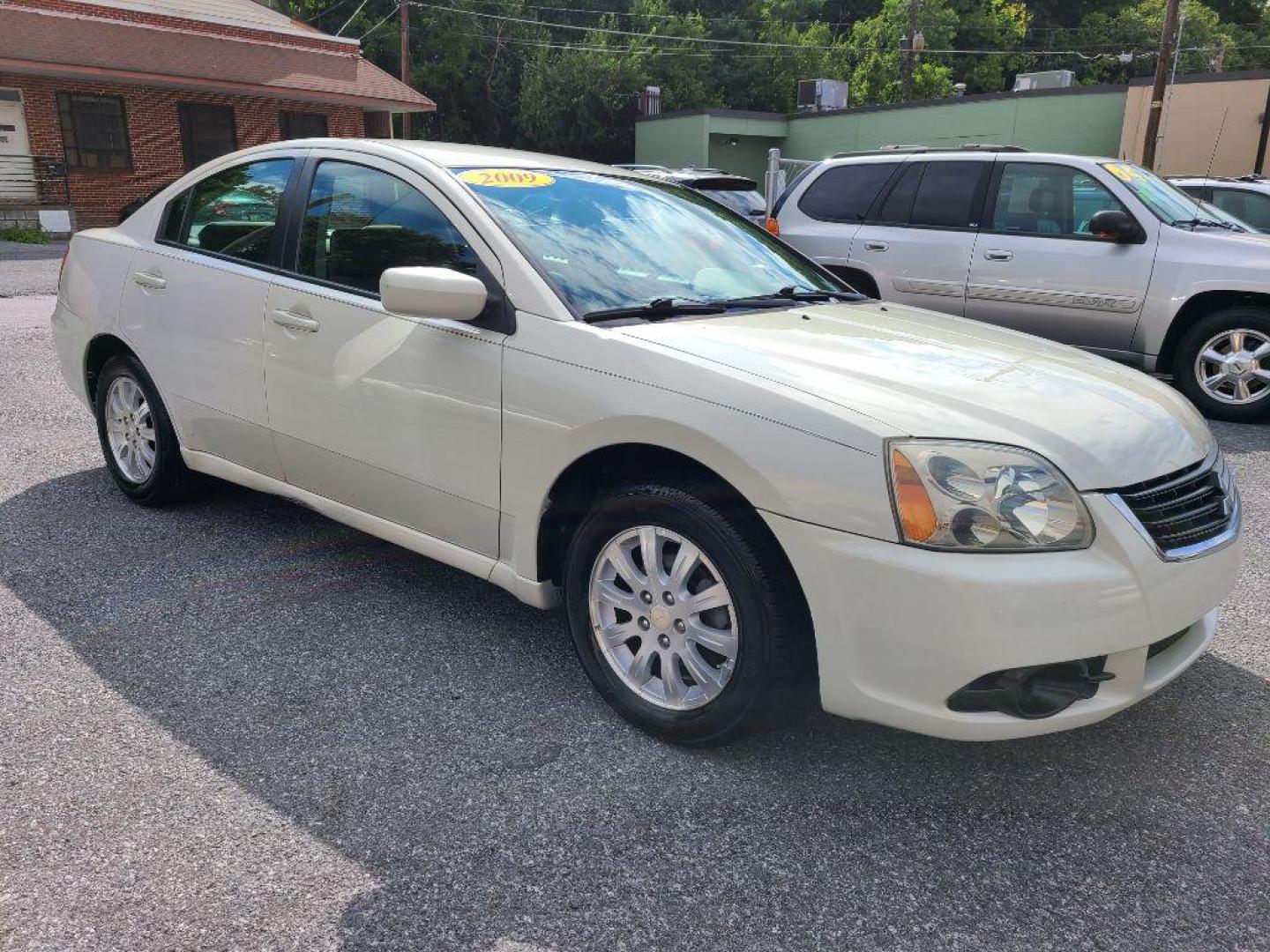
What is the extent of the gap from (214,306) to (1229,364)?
6299 millimetres

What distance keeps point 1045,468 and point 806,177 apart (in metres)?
6.64

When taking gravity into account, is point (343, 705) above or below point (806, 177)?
below

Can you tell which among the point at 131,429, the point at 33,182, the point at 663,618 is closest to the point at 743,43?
the point at 33,182

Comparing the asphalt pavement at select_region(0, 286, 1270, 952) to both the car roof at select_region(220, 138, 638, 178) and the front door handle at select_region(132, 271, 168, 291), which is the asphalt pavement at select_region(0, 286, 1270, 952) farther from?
the car roof at select_region(220, 138, 638, 178)

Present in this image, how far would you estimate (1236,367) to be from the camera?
687 centimetres

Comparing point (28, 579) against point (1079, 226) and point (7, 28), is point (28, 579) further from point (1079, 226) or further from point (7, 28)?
point (7, 28)

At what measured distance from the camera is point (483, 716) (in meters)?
3.04

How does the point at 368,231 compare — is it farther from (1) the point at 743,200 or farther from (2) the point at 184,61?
(2) the point at 184,61

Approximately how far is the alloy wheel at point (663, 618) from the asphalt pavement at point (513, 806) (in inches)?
7.6

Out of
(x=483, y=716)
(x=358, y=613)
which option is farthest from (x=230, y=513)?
(x=483, y=716)

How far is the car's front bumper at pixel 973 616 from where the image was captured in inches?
91.4

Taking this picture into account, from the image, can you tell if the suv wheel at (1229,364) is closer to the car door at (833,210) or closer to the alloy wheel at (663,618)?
the car door at (833,210)

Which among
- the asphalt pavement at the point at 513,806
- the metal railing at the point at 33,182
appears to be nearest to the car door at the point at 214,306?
the asphalt pavement at the point at 513,806

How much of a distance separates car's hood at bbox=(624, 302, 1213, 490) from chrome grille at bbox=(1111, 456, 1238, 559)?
4 cm
